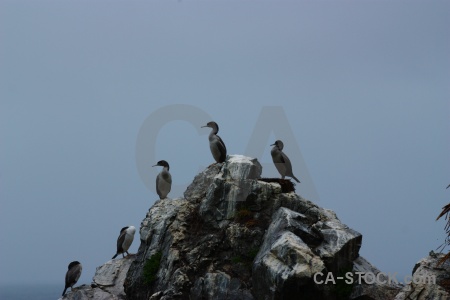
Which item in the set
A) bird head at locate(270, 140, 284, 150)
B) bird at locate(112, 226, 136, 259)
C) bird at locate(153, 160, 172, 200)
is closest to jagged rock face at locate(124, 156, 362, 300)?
bird at locate(153, 160, 172, 200)

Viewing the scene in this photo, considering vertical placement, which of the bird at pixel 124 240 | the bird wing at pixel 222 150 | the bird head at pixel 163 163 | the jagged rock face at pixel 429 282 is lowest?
the jagged rock face at pixel 429 282

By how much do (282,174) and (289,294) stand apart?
29.7 ft

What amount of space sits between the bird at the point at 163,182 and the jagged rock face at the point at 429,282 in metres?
12.2

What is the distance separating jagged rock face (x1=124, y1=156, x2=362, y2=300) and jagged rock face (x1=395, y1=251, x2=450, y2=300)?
7.63ft

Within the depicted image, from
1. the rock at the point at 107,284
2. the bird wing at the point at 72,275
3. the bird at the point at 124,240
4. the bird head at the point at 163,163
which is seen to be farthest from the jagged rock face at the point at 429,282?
the bird wing at the point at 72,275

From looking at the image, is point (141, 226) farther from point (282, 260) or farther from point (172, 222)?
point (282, 260)

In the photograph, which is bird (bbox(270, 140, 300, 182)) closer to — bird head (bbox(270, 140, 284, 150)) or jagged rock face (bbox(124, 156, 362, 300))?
bird head (bbox(270, 140, 284, 150))

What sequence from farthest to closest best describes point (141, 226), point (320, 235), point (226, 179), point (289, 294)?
point (141, 226) → point (226, 179) → point (320, 235) → point (289, 294)

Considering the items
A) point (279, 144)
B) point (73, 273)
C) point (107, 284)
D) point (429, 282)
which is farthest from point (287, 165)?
point (73, 273)

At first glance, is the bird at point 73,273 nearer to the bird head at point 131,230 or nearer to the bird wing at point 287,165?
the bird head at point 131,230

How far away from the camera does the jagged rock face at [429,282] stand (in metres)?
20.7

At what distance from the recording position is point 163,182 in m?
30.5

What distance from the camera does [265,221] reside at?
25.1 meters

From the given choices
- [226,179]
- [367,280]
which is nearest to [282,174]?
[226,179]
